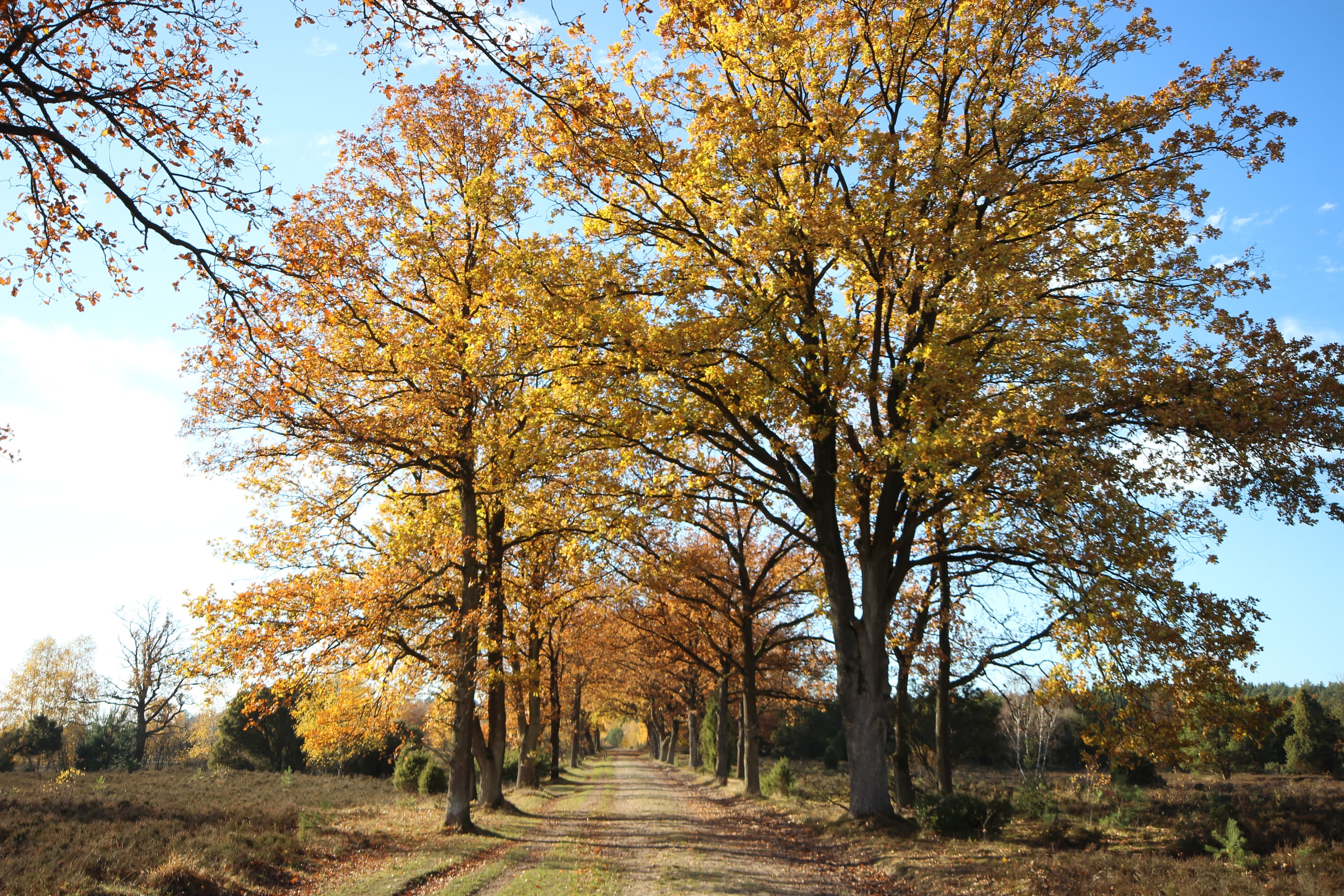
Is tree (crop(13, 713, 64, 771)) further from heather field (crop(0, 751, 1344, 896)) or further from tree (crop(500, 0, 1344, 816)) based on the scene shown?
tree (crop(500, 0, 1344, 816))

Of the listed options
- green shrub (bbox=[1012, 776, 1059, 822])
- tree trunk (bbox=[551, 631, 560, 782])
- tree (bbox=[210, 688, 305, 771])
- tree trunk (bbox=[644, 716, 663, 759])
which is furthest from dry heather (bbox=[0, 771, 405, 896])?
tree trunk (bbox=[644, 716, 663, 759])

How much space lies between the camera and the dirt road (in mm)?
9523

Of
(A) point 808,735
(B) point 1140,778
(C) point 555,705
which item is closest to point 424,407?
(C) point 555,705

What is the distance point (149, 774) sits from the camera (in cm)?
3209

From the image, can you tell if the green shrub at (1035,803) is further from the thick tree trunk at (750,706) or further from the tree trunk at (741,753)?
the tree trunk at (741,753)

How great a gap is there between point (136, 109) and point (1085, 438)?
39.0 ft

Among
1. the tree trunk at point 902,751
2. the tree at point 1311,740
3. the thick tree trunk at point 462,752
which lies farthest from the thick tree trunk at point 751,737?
the tree at point 1311,740

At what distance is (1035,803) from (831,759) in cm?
3541

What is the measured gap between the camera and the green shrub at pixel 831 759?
47.5 metres

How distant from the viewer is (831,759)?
4819 cm

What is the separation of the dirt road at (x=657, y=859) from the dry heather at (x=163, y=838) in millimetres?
2554

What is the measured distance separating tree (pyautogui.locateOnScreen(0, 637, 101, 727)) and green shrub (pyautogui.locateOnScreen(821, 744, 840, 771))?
51.6m

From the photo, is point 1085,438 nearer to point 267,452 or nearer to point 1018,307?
point 1018,307

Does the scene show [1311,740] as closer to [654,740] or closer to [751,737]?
[751,737]
